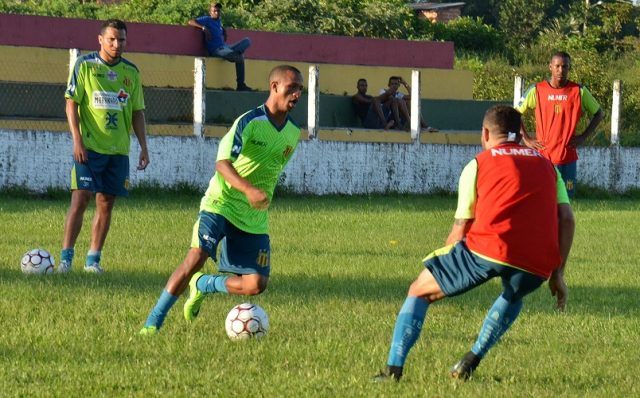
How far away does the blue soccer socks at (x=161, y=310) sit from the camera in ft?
26.5

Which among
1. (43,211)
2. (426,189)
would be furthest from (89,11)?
(43,211)

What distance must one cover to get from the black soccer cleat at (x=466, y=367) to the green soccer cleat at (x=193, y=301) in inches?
86.2

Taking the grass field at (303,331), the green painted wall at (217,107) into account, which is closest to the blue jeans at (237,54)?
the green painted wall at (217,107)

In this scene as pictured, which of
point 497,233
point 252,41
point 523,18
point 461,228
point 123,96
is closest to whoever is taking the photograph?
point 497,233

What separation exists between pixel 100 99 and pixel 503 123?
522cm

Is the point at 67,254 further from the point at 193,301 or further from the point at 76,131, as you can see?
the point at 193,301

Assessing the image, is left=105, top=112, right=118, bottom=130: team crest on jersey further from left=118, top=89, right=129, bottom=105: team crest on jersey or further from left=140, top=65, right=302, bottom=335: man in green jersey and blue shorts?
left=140, top=65, right=302, bottom=335: man in green jersey and blue shorts

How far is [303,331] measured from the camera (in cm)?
840

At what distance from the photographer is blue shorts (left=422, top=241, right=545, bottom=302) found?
21.7ft

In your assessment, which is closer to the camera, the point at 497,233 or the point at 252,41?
the point at 497,233

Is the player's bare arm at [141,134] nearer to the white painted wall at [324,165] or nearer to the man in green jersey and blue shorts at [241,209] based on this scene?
the man in green jersey and blue shorts at [241,209]

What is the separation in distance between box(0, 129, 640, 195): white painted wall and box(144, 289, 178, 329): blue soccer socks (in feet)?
38.0

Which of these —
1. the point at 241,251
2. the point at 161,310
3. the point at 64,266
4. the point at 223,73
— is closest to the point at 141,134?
the point at 64,266

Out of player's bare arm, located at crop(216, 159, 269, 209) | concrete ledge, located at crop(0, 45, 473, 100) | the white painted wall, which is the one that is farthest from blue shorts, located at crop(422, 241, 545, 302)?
concrete ledge, located at crop(0, 45, 473, 100)
